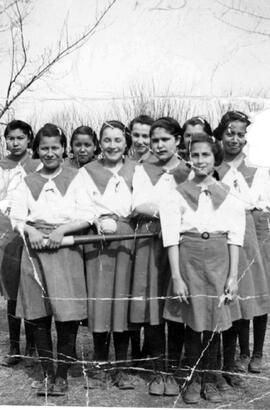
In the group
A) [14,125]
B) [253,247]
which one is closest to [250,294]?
[253,247]

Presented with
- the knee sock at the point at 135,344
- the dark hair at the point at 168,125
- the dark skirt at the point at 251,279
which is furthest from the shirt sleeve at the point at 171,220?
the knee sock at the point at 135,344

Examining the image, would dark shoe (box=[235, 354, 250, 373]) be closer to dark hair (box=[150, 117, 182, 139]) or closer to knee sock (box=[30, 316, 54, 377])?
knee sock (box=[30, 316, 54, 377])

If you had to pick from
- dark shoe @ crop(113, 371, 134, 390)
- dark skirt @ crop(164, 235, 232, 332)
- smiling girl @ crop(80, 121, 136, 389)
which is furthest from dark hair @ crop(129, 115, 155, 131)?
dark shoe @ crop(113, 371, 134, 390)

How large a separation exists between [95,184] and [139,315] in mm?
749

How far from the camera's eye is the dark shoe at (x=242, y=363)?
3.70 m

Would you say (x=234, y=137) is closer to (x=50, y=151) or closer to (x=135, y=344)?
(x=50, y=151)

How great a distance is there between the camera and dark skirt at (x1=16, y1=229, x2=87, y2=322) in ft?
10.8

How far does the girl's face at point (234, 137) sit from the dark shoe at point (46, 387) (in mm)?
1600

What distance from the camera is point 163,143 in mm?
3369

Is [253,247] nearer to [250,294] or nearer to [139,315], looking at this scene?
[250,294]

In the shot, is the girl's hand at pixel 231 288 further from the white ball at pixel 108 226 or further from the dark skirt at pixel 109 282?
the white ball at pixel 108 226

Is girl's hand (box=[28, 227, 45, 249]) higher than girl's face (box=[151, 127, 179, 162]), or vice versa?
girl's face (box=[151, 127, 179, 162])

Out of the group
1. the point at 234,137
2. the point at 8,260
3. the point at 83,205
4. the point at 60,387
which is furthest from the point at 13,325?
the point at 234,137

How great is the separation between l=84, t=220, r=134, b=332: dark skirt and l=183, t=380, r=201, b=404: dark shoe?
0.46 meters
